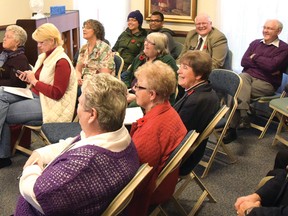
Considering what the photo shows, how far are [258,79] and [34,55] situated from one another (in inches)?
103

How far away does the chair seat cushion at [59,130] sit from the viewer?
9.14 feet

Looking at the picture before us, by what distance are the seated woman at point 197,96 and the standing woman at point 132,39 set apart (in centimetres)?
215

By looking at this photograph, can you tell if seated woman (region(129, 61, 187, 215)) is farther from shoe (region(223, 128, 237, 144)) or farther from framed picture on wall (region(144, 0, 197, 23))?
framed picture on wall (region(144, 0, 197, 23))

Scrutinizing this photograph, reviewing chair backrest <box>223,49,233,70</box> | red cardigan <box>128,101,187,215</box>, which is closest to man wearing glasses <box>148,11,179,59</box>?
chair backrest <box>223,49,233,70</box>

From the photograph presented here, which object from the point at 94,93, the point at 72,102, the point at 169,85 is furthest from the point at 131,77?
the point at 94,93

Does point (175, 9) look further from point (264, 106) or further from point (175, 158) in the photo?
point (175, 158)

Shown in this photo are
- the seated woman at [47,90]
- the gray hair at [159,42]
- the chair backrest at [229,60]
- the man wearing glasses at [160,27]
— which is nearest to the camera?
the seated woman at [47,90]

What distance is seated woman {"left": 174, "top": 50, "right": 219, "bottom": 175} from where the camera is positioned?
8.36 ft

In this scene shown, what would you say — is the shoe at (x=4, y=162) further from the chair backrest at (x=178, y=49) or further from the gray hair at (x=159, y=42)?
the chair backrest at (x=178, y=49)

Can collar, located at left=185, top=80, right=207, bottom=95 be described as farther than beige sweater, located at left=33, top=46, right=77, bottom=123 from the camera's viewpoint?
No

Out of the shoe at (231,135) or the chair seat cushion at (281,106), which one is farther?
the shoe at (231,135)

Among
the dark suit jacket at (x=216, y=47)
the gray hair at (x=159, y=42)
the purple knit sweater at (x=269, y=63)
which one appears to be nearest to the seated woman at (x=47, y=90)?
the gray hair at (x=159, y=42)

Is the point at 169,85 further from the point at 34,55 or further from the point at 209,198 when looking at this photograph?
the point at 34,55

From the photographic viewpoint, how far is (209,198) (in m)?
2.80
